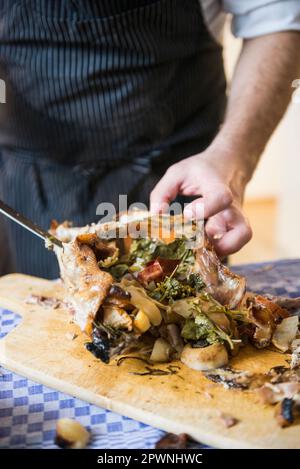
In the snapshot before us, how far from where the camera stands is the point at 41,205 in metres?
2.55

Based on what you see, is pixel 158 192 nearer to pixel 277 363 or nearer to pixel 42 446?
pixel 277 363

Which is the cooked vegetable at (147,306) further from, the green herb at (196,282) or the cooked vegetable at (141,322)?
the green herb at (196,282)

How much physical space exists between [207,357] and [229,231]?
0.54 m

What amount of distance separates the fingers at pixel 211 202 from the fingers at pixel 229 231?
12 cm

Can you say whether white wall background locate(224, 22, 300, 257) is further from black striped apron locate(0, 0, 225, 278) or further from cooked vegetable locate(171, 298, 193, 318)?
cooked vegetable locate(171, 298, 193, 318)

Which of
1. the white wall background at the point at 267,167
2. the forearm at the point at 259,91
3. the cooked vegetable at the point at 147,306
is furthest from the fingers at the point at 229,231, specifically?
the white wall background at the point at 267,167

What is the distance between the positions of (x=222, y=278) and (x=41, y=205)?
1.19 metres

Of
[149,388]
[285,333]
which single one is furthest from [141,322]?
[285,333]

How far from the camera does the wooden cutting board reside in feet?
4.08

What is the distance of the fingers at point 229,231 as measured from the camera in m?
1.85

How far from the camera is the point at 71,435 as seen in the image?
125cm

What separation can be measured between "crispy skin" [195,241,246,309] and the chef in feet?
0.80

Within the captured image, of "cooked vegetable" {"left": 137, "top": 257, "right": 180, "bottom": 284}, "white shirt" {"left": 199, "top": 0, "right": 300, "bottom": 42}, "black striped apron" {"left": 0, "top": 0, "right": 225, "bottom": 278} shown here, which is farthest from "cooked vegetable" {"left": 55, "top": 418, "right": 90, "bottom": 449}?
"white shirt" {"left": 199, "top": 0, "right": 300, "bottom": 42}

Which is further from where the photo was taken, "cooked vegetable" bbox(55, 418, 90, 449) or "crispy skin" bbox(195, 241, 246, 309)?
"crispy skin" bbox(195, 241, 246, 309)
